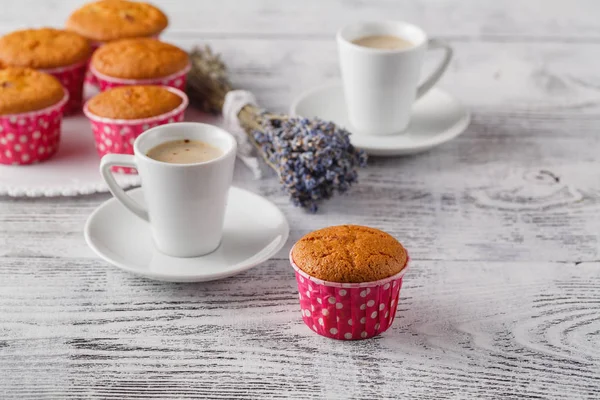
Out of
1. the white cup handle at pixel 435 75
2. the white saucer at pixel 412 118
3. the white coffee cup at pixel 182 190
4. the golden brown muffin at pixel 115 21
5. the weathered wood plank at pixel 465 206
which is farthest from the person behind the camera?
the golden brown muffin at pixel 115 21

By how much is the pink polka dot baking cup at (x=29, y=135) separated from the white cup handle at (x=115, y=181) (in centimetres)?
43

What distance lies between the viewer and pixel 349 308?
125 centimetres

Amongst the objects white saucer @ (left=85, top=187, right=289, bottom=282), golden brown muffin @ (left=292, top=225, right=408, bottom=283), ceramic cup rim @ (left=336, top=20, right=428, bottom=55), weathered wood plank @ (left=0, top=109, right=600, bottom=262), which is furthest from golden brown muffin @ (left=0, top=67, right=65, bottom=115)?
golden brown muffin @ (left=292, top=225, right=408, bottom=283)

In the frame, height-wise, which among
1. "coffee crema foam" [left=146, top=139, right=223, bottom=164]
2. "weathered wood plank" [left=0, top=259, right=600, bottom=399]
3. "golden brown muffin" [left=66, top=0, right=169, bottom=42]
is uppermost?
"coffee crema foam" [left=146, top=139, right=223, bottom=164]

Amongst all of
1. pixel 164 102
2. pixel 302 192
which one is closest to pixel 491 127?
pixel 302 192

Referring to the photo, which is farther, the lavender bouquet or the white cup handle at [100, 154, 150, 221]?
the lavender bouquet

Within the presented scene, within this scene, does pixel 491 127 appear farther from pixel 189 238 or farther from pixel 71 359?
pixel 71 359

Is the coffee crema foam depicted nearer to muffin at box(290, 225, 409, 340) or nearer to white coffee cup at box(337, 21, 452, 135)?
muffin at box(290, 225, 409, 340)

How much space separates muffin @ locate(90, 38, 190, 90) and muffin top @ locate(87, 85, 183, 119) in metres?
0.11

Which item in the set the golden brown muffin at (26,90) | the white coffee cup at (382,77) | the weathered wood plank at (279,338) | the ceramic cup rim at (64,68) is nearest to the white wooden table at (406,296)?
the weathered wood plank at (279,338)

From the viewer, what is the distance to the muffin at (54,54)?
1980mm

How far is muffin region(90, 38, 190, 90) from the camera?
6.32 feet

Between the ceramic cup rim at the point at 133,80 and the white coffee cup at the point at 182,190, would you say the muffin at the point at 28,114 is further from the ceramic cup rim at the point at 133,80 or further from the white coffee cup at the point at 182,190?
the white coffee cup at the point at 182,190

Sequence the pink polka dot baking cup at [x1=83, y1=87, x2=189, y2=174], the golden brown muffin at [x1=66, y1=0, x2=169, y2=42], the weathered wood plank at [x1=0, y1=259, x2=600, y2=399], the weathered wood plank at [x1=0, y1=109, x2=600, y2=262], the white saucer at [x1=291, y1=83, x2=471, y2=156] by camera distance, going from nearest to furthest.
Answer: the weathered wood plank at [x1=0, y1=259, x2=600, y2=399]
the weathered wood plank at [x1=0, y1=109, x2=600, y2=262]
the pink polka dot baking cup at [x1=83, y1=87, x2=189, y2=174]
the white saucer at [x1=291, y1=83, x2=471, y2=156]
the golden brown muffin at [x1=66, y1=0, x2=169, y2=42]
